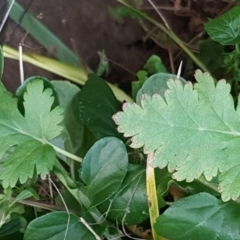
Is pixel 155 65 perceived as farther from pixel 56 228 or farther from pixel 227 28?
pixel 56 228

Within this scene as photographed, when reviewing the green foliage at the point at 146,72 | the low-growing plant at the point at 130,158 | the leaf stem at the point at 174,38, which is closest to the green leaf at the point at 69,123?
the low-growing plant at the point at 130,158

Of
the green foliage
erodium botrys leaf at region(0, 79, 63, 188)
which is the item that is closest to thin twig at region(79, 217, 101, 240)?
erodium botrys leaf at region(0, 79, 63, 188)

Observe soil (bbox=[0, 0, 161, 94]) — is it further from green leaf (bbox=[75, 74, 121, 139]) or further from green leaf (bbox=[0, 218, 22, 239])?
green leaf (bbox=[0, 218, 22, 239])

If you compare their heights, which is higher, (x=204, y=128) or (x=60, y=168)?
(x=204, y=128)

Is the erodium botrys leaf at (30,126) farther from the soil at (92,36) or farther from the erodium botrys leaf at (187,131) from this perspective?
the soil at (92,36)

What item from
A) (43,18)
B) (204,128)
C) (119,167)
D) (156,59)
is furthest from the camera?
(43,18)

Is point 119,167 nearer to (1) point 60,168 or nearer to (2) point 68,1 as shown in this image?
→ (1) point 60,168

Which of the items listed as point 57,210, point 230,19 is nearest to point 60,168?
point 57,210
